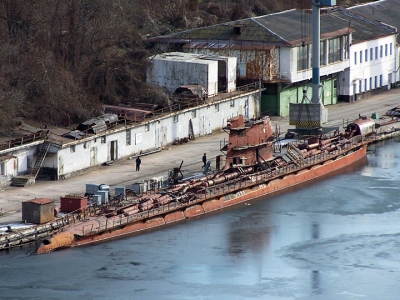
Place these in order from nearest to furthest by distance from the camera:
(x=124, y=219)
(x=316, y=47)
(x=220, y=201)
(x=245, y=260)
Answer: (x=245, y=260) < (x=124, y=219) < (x=220, y=201) < (x=316, y=47)

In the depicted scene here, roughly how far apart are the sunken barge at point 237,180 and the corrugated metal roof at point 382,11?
22.7 m

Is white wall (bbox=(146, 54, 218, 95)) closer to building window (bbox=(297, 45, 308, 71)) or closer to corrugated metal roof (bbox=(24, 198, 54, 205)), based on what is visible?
building window (bbox=(297, 45, 308, 71))

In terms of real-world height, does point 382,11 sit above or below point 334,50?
above

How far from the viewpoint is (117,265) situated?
47531 mm

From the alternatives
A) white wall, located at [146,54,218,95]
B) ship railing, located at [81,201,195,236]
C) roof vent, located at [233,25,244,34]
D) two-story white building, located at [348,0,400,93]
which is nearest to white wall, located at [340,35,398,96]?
two-story white building, located at [348,0,400,93]

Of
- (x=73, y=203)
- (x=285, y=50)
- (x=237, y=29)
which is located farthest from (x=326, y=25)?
(x=73, y=203)

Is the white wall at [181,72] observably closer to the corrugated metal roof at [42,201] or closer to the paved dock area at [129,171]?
the paved dock area at [129,171]

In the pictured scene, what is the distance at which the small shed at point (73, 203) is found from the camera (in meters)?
52.3

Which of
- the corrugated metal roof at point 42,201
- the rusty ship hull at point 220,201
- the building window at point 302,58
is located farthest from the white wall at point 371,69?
the corrugated metal roof at point 42,201

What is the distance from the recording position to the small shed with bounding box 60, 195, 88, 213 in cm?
5234

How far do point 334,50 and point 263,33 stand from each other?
281 inches

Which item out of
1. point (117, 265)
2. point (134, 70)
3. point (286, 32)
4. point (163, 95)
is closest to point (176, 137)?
point (163, 95)

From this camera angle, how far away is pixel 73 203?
5244cm

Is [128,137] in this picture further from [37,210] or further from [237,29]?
[237,29]
